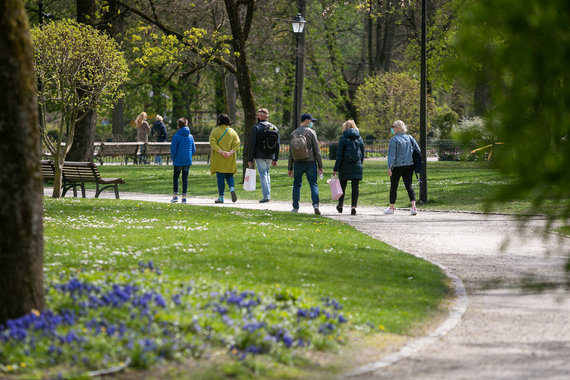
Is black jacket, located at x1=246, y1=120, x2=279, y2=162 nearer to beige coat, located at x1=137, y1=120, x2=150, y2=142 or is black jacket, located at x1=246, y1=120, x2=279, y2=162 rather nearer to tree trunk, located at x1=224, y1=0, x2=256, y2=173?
tree trunk, located at x1=224, y1=0, x2=256, y2=173

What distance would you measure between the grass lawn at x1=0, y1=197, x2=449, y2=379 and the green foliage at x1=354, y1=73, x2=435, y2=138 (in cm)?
2907

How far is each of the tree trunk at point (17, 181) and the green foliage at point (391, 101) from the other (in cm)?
3441

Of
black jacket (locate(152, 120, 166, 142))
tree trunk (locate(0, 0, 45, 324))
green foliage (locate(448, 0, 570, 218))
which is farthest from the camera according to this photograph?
black jacket (locate(152, 120, 166, 142))

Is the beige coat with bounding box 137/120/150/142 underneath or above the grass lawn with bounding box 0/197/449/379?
above

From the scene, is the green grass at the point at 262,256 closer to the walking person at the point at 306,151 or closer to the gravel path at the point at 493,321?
the gravel path at the point at 493,321

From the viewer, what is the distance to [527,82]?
5.54 meters

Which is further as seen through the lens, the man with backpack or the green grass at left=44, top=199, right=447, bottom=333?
the man with backpack

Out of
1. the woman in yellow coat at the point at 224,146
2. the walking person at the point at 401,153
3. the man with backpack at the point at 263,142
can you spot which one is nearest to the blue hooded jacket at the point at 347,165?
the walking person at the point at 401,153

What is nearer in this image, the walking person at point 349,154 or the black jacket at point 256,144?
the walking person at point 349,154

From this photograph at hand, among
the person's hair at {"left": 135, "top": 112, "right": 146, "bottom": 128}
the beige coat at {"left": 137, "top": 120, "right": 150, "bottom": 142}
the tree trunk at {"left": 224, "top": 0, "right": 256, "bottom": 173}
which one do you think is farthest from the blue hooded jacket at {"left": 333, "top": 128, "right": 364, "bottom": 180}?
the person's hair at {"left": 135, "top": 112, "right": 146, "bottom": 128}

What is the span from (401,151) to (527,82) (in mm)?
10844

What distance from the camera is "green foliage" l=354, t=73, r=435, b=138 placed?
40156 millimetres

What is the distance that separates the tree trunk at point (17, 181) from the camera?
6082 mm

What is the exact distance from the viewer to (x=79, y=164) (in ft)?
63.5
